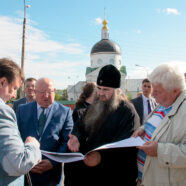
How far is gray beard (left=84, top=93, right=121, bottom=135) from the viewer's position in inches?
104

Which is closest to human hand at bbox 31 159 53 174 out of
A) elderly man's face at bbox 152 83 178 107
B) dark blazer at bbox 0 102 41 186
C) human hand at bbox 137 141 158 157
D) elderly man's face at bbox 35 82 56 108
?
elderly man's face at bbox 35 82 56 108

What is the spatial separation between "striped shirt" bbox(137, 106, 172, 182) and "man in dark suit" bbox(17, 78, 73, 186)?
101 cm

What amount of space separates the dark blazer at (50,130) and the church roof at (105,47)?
48.4 metres

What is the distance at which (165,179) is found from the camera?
6.79 feet

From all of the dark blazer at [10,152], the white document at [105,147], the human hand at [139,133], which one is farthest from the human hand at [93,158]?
the dark blazer at [10,152]

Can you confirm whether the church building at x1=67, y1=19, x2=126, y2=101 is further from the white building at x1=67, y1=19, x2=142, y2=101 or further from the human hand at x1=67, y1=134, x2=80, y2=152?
the human hand at x1=67, y1=134, x2=80, y2=152

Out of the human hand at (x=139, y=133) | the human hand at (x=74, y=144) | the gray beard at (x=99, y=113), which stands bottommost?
the human hand at (x=74, y=144)

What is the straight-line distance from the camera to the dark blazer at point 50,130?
2.83 meters

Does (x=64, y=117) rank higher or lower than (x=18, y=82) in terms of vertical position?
lower

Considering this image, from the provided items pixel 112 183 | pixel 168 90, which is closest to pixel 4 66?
pixel 168 90

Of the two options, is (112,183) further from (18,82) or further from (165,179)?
(18,82)

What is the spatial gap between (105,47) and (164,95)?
49592 millimetres

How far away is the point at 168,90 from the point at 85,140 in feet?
3.79

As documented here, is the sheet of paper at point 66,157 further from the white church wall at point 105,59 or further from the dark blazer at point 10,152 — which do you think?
Result: the white church wall at point 105,59
